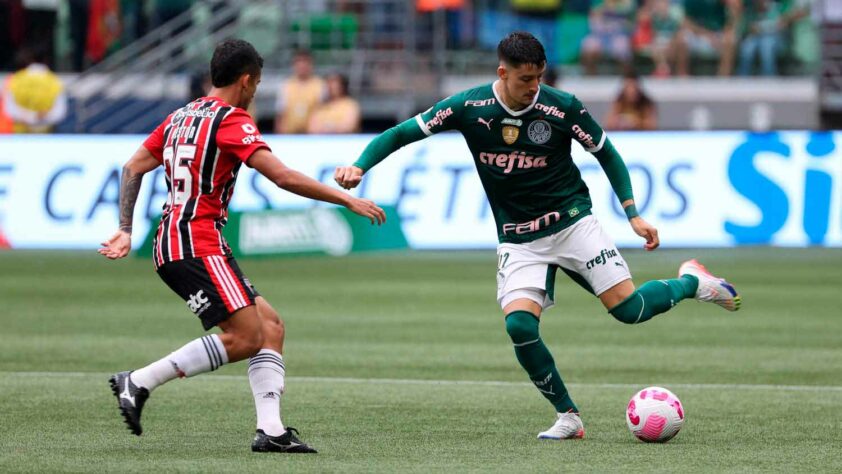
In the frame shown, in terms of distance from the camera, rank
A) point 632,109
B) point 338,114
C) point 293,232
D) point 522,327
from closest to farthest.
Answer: point 522,327 → point 293,232 → point 632,109 → point 338,114

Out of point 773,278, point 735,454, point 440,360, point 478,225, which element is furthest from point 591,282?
point 478,225

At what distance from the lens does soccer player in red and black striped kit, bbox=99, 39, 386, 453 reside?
729 centimetres

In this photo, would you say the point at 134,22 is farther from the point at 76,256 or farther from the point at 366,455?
the point at 366,455

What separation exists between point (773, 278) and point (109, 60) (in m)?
14.1

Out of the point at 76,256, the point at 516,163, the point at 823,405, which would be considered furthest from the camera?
the point at 76,256

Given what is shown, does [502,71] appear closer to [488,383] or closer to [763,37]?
[488,383]

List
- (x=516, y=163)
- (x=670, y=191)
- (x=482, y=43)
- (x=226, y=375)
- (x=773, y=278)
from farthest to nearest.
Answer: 1. (x=482, y=43)
2. (x=670, y=191)
3. (x=773, y=278)
4. (x=226, y=375)
5. (x=516, y=163)

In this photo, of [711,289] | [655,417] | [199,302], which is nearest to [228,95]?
[199,302]

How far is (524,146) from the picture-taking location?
8289mm

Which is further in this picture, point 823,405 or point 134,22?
point 134,22

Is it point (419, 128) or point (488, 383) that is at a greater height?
point (419, 128)

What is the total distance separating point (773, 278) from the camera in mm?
17297

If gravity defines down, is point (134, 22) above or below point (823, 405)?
above

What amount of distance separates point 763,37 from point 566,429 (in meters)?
20.3
